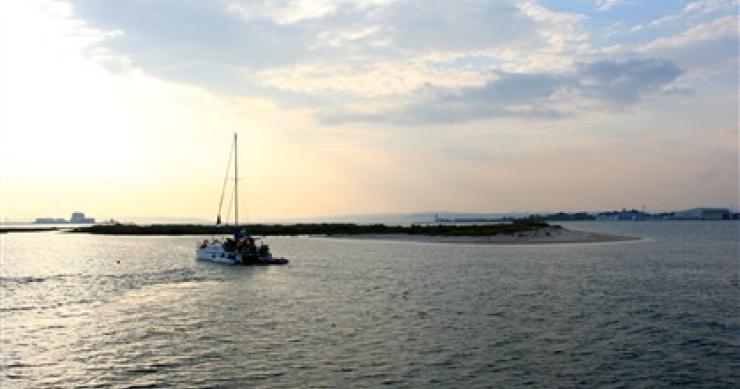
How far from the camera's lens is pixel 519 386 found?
2053 cm

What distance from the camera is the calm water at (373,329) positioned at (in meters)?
22.0

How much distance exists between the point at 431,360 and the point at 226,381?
7377 millimetres

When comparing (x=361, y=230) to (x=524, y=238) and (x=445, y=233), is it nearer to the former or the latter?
(x=445, y=233)

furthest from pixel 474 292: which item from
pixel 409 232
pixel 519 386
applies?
pixel 409 232

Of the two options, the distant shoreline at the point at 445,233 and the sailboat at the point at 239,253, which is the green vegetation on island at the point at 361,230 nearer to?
the distant shoreline at the point at 445,233

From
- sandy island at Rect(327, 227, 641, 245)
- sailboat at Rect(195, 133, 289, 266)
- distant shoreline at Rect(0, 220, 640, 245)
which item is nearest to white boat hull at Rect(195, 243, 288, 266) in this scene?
sailboat at Rect(195, 133, 289, 266)

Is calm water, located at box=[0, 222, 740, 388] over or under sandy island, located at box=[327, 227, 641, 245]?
under

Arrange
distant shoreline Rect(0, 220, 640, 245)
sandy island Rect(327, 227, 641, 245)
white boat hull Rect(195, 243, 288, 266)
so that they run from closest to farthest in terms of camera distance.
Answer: white boat hull Rect(195, 243, 288, 266)
sandy island Rect(327, 227, 641, 245)
distant shoreline Rect(0, 220, 640, 245)

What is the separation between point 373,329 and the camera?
30.2 meters

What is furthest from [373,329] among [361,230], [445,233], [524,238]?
[361,230]

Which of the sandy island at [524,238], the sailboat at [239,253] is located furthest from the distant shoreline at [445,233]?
the sailboat at [239,253]

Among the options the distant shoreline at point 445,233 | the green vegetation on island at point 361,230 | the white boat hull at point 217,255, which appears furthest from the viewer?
the green vegetation on island at point 361,230

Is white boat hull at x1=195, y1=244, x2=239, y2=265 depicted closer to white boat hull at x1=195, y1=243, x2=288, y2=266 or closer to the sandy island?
white boat hull at x1=195, y1=243, x2=288, y2=266

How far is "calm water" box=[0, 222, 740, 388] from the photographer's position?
22047mm
